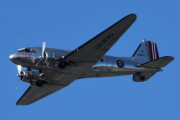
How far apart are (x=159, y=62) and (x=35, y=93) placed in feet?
37.8

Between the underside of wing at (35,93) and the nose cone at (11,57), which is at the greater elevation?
the nose cone at (11,57)

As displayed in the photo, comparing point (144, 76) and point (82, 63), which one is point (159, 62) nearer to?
point (144, 76)

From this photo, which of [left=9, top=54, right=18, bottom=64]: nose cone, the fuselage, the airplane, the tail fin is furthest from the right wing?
[left=9, top=54, right=18, bottom=64]: nose cone

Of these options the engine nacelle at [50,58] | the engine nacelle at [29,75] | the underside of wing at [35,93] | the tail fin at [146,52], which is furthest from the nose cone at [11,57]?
the tail fin at [146,52]

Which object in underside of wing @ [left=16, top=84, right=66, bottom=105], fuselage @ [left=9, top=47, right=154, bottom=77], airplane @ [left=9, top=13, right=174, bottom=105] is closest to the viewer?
airplane @ [left=9, top=13, right=174, bottom=105]

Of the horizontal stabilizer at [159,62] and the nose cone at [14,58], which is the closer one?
the nose cone at [14,58]

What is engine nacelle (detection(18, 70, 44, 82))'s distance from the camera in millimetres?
30156

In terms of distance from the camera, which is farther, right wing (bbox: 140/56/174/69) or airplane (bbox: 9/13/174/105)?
right wing (bbox: 140/56/174/69)

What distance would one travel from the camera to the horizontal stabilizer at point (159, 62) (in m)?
30.7

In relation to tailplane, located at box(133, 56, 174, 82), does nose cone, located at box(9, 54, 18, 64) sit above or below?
above

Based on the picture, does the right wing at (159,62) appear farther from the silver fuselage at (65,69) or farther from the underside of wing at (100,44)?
the underside of wing at (100,44)

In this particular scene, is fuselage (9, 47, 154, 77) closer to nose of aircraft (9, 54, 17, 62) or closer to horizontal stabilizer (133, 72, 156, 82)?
nose of aircraft (9, 54, 17, 62)

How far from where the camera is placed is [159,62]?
104 feet

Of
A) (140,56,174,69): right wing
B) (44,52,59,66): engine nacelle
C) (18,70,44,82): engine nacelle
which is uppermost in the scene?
(44,52,59,66): engine nacelle
